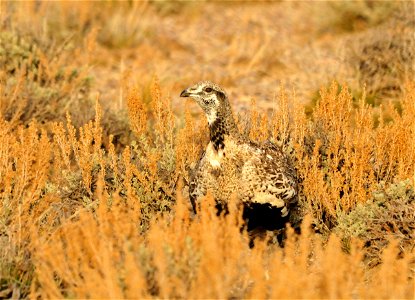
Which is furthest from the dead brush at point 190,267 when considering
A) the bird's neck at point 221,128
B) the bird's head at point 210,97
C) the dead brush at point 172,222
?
the bird's head at point 210,97

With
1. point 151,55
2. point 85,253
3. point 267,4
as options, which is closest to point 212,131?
point 85,253

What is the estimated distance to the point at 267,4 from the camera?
1382cm

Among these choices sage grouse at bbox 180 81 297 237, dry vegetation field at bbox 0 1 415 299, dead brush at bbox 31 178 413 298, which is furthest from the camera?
sage grouse at bbox 180 81 297 237

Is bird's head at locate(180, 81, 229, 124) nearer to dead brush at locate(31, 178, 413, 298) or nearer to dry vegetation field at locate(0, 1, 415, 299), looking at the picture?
dry vegetation field at locate(0, 1, 415, 299)

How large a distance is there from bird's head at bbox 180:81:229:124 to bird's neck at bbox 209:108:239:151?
0.09 feet

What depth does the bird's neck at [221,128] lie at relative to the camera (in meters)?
5.06

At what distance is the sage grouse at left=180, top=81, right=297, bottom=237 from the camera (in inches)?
195

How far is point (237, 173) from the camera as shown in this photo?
4.97m

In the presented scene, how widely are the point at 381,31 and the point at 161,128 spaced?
149 inches

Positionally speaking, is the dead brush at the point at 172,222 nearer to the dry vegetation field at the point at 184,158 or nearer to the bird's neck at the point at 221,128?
the dry vegetation field at the point at 184,158

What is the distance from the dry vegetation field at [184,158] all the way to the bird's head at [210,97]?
596 mm

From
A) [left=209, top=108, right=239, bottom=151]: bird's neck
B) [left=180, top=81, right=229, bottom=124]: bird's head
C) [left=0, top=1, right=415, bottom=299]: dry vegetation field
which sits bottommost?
[left=0, top=1, right=415, bottom=299]: dry vegetation field

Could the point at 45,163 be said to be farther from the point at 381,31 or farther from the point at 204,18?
the point at 204,18

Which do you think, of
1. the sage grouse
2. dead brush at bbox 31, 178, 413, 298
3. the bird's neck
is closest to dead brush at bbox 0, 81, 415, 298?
dead brush at bbox 31, 178, 413, 298
